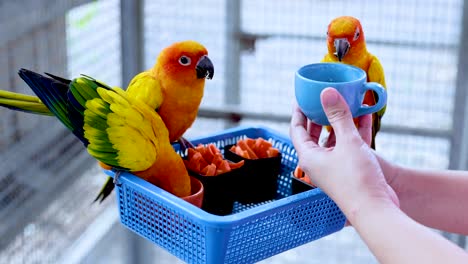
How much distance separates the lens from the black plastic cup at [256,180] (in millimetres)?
831

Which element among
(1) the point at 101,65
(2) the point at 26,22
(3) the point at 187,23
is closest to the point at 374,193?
(2) the point at 26,22

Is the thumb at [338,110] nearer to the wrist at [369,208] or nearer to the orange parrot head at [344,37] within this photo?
the wrist at [369,208]

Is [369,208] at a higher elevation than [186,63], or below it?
below

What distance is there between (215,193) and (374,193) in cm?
24

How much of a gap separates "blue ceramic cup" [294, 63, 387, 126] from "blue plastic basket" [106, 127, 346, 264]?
103mm

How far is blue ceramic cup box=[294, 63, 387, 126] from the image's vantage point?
68cm

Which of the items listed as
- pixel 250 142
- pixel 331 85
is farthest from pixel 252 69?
pixel 331 85

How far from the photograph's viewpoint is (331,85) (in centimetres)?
67

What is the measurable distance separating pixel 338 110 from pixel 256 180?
229mm

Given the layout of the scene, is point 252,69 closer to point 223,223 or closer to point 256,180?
point 256,180

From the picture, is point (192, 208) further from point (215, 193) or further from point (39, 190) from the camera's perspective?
point (39, 190)

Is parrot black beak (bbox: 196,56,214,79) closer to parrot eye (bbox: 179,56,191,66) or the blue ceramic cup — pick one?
parrot eye (bbox: 179,56,191,66)

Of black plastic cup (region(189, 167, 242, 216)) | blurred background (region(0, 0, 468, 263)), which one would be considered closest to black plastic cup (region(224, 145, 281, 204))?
black plastic cup (region(189, 167, 242, 216))

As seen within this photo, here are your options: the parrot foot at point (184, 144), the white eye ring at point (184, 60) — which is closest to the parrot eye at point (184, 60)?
the white eye ring at point (184, 60)
